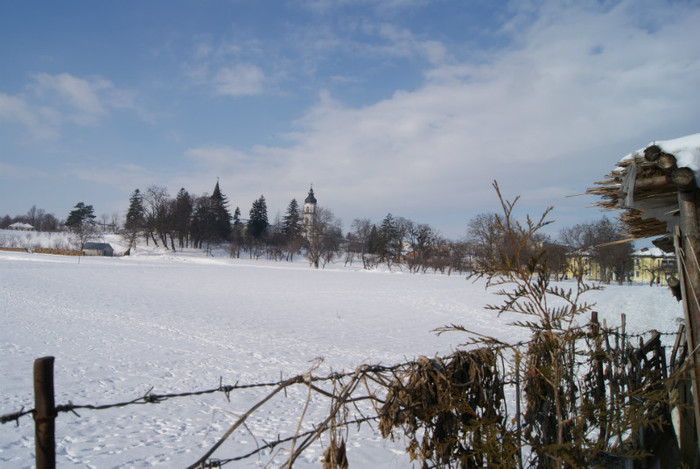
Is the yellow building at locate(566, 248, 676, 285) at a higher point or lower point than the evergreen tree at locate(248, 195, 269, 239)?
lower

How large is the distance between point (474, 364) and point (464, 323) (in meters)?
16.6

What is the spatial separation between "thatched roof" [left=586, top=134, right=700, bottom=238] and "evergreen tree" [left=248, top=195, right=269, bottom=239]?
89573 mm

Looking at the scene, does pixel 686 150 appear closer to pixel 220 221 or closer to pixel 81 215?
pixel 220 221

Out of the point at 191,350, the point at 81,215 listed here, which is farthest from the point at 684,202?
the point at 81,215

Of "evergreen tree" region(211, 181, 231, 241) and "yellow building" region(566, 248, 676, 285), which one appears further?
"evergreen tree" region(211, 181, 231, 241)

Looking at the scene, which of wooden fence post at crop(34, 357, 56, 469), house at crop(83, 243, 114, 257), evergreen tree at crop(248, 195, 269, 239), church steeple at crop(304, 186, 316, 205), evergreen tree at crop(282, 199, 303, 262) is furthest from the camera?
church steeple at crop(304, 186, 316, 205)

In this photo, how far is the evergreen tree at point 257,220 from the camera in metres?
91.4

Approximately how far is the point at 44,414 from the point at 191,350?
992cm

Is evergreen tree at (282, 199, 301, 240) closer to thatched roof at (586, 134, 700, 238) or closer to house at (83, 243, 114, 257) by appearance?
house at (83, 243, 114, 257)

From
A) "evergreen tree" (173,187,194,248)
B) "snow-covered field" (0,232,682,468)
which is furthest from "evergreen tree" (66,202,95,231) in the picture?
"snow-covered field" (0,232,682,468)

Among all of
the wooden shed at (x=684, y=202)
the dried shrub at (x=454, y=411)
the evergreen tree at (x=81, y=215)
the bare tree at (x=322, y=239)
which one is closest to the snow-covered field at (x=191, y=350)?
the dried shrub at (x=454, y=411)

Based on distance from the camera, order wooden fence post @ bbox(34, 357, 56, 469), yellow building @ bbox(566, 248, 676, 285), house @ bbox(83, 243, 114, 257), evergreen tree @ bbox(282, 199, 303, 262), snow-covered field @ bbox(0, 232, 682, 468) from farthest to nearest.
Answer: evergreen tree @ bbox(282, 199, 303, 262)
house @ bbox(83, 243, 114, 257)
yellow building @ bbox(566, 248, 676, 285)
snow-covered field @ bbox(0, 232, 682, 468)
wooden fence post @ bbox(34, 357, 56, 469)

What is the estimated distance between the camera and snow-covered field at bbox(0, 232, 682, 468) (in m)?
→ 5.29

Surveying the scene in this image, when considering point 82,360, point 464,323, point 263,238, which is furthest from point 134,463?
point 263,238
